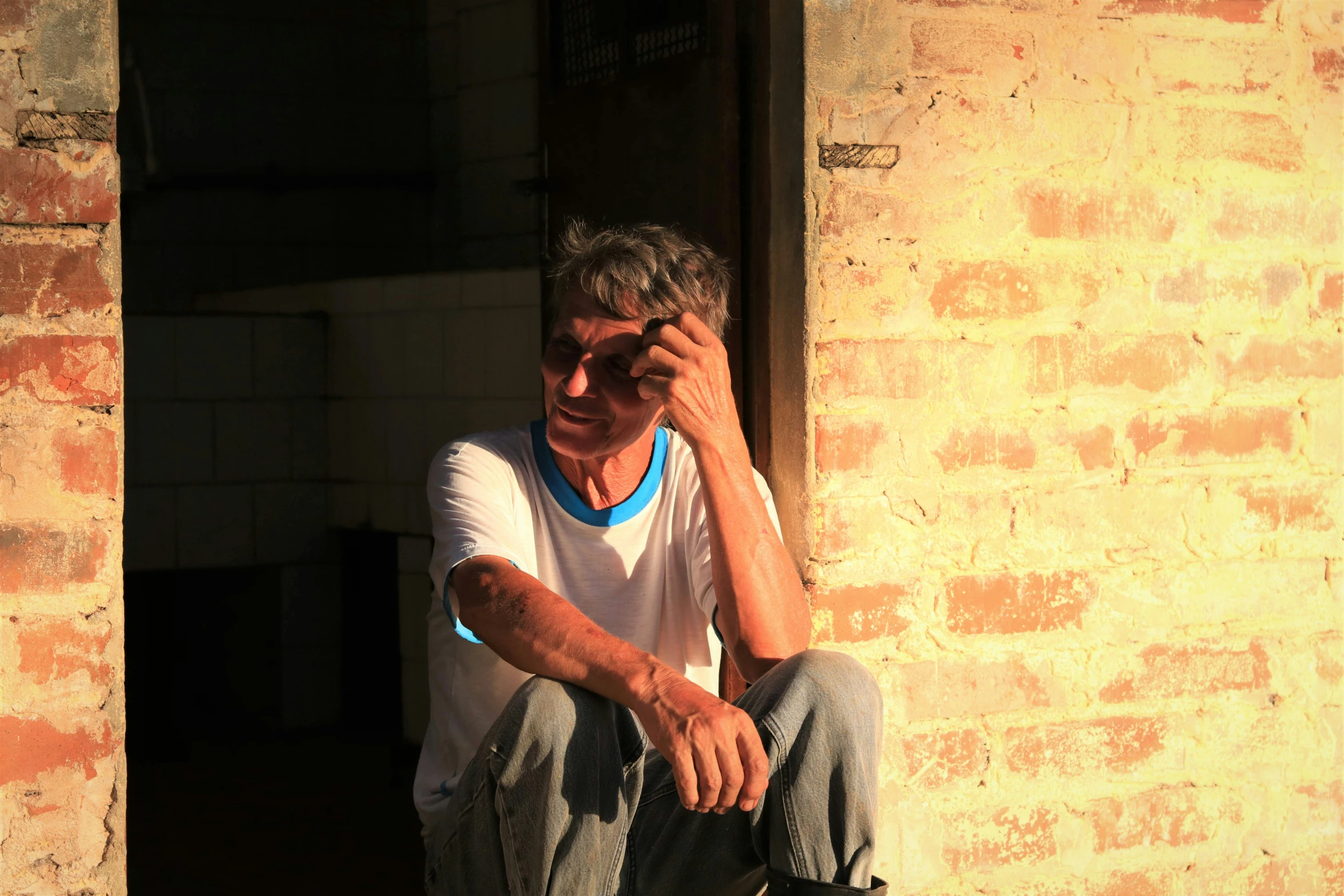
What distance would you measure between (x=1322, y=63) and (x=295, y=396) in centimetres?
316

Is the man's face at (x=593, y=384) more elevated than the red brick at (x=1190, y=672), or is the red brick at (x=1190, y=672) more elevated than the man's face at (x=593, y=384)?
the man's face at (x=593, y=384)

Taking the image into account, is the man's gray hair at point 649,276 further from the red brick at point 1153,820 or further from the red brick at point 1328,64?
the red brick at point 1328,64

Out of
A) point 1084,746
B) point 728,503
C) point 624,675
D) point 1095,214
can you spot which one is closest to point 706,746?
point 624,675

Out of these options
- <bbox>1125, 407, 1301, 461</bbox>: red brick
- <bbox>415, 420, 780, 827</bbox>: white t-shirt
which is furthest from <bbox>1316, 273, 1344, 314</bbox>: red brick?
<bbox>415, 420, 780, 827</bbox>: white t-shirt

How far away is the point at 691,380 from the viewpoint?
2.07 meters

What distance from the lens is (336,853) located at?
3.37 m

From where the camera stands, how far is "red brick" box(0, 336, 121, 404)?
1.89 m

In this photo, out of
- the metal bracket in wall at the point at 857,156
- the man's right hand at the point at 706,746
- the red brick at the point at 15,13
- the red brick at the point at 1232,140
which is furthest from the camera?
the red brick at the point at 1232,140

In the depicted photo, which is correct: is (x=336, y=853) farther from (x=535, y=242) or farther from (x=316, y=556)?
(x=535, y=242)

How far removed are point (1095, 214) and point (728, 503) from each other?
0.87 meters

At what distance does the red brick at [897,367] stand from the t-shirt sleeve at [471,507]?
0.52 meters

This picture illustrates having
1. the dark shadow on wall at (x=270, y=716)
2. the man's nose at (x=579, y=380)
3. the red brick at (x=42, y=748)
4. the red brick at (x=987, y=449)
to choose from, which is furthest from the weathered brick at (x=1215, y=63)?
the dark shadow on wall at (x=270, y=716)

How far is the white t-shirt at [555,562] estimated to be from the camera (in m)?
2.10

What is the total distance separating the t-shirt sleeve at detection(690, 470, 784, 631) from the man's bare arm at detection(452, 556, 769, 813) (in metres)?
0.30
